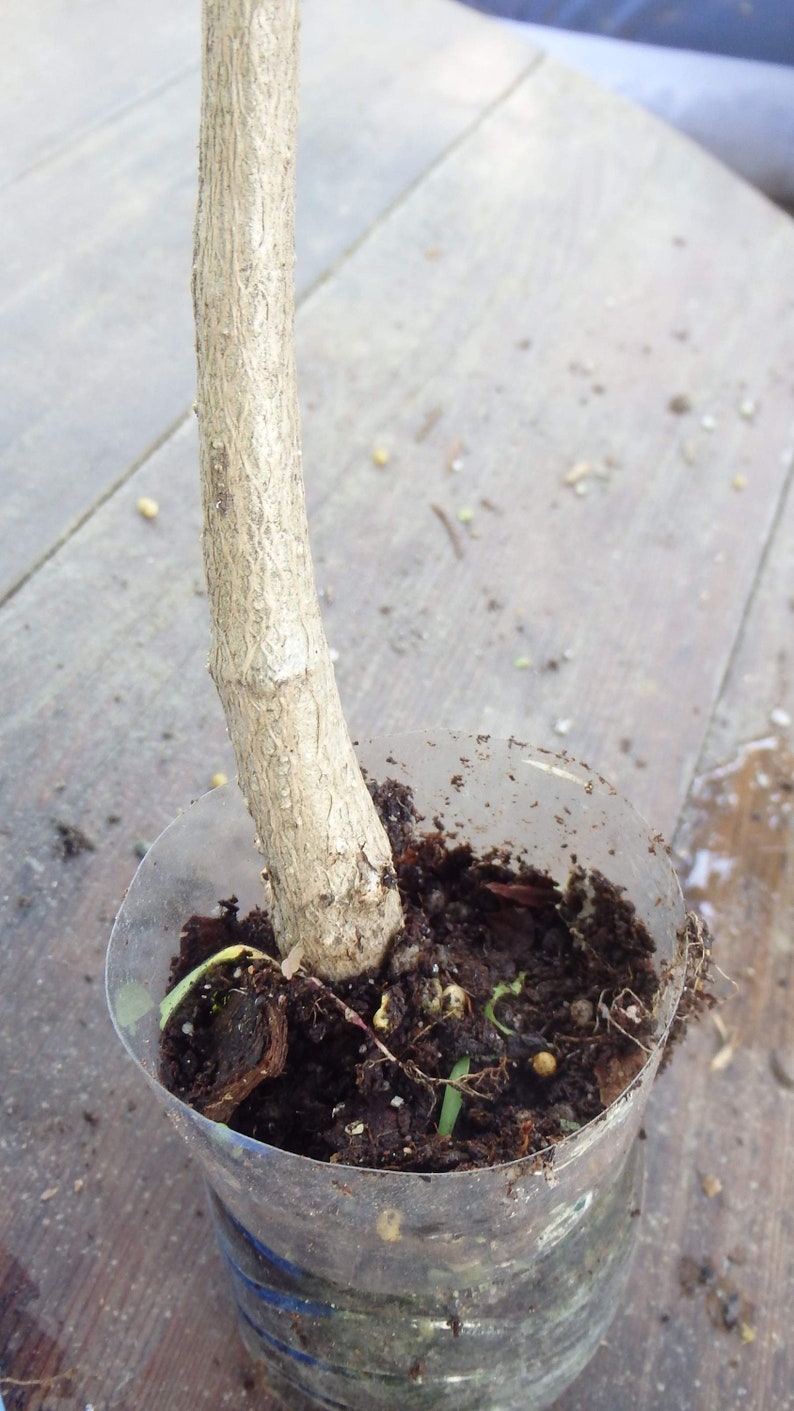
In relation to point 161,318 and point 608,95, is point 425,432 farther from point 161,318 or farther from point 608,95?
point 608,95

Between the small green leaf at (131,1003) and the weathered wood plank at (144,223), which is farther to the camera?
the weathered wood plank at (144,223)

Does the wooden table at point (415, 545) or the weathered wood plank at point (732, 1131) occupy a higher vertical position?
the wooden table at point (415, 545)

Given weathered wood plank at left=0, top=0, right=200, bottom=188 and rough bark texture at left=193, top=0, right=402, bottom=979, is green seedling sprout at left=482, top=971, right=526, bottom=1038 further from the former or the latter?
weathered wood plank at left=0, top=0, right=200, bottom=188

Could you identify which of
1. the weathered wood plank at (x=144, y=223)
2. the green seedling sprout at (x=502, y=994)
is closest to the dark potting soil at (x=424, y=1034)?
the green seedling sprout at (x=502, y=994)

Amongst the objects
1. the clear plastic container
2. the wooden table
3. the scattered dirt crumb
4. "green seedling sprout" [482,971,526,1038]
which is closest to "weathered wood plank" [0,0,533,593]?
the wooden table

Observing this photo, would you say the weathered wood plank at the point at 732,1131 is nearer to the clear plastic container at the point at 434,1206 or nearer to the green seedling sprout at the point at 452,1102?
the clear plastic container at the point at 434,1206

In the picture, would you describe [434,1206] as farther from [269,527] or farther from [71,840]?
[71,840]

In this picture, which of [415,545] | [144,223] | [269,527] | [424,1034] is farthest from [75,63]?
[424,1034]
